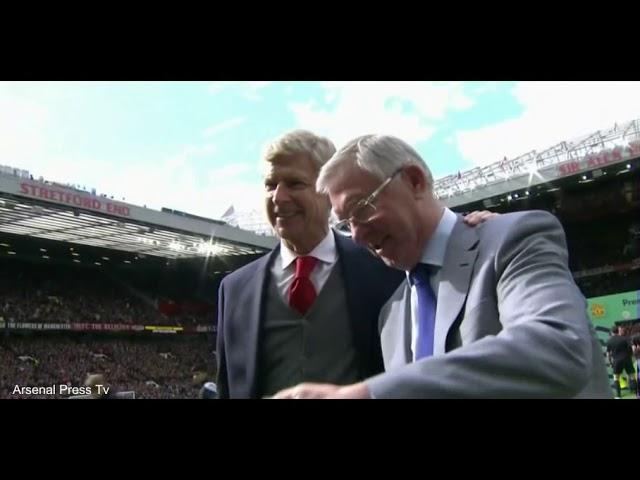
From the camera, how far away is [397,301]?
4.45 ft

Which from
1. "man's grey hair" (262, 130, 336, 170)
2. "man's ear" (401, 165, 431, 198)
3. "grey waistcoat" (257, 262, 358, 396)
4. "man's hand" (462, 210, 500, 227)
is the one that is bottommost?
"grey waistcoat" (257, 262, 358, 396)

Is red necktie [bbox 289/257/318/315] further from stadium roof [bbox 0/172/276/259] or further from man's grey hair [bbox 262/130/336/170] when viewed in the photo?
stadium roof [bbox 0/172/276/259]

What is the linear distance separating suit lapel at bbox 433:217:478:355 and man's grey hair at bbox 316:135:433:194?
179 millimetres

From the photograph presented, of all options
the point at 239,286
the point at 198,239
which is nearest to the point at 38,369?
the point at 198,239

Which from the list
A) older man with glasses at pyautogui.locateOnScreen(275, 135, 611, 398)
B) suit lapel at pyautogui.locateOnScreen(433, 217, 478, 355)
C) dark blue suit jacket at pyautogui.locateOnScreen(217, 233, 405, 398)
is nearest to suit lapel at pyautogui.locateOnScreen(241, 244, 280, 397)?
dark blue suit jacket at pyautogui.locateOnScreen(217, 233, 405, 398)

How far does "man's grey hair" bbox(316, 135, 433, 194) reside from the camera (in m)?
1.18

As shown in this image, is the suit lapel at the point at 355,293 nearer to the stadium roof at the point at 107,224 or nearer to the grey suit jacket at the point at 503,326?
the grey suit jacket at the point at 503,326

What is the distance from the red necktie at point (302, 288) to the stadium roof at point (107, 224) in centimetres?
1661

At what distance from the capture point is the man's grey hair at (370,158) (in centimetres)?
118

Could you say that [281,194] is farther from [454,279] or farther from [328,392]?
[328,392]

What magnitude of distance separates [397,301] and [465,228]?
25 cm

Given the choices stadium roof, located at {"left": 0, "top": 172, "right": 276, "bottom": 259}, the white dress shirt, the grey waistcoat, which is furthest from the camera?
stadium roof, located at {"left": 0, "top": 172, "right": 276, "bottom": 259}
